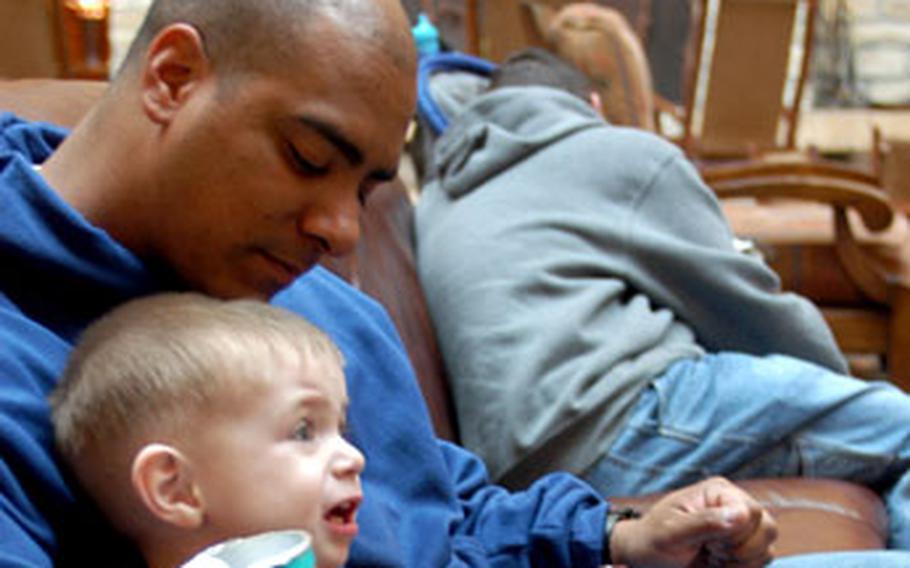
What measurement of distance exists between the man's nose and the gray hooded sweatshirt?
3.19 feet

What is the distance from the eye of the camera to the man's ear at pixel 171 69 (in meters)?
1.06

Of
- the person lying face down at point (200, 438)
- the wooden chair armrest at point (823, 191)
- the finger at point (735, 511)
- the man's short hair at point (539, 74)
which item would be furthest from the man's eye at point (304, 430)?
the wooden chair armrest at point (823, 191)

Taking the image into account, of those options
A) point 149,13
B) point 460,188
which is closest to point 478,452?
point 460,188

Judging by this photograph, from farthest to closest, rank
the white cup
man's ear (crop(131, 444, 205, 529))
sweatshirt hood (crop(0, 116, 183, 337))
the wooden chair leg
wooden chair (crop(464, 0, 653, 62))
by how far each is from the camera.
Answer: wooden chair (crop(464, 0, 653, 62))
the wooden chair leg
sweatshirt hood (crop(0, 116, 183, 337))
man's ear (crop(131, 444, 205, 529))
the white cup

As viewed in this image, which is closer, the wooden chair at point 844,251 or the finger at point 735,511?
the finger at point 735,511

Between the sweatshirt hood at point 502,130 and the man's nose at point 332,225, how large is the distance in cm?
124

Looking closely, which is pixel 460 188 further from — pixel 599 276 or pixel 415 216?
pixel 599 276

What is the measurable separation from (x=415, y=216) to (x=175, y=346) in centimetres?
149

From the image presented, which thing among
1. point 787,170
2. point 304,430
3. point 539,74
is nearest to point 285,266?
point 304,430

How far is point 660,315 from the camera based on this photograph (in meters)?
2.12

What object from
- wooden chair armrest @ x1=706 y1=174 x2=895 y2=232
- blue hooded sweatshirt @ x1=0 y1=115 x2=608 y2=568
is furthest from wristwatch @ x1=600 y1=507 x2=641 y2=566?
wooden chair armrest @ x1=706 y1=174 x2=895 y2=232

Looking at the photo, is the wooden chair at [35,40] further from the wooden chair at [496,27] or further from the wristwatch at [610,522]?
the wristwatch at [610,522]

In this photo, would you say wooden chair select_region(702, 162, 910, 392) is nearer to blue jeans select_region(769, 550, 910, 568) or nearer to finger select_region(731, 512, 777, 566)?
blue jeans select_region(769, 550, 910, 568)

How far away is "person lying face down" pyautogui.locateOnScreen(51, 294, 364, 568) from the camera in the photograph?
87cm
